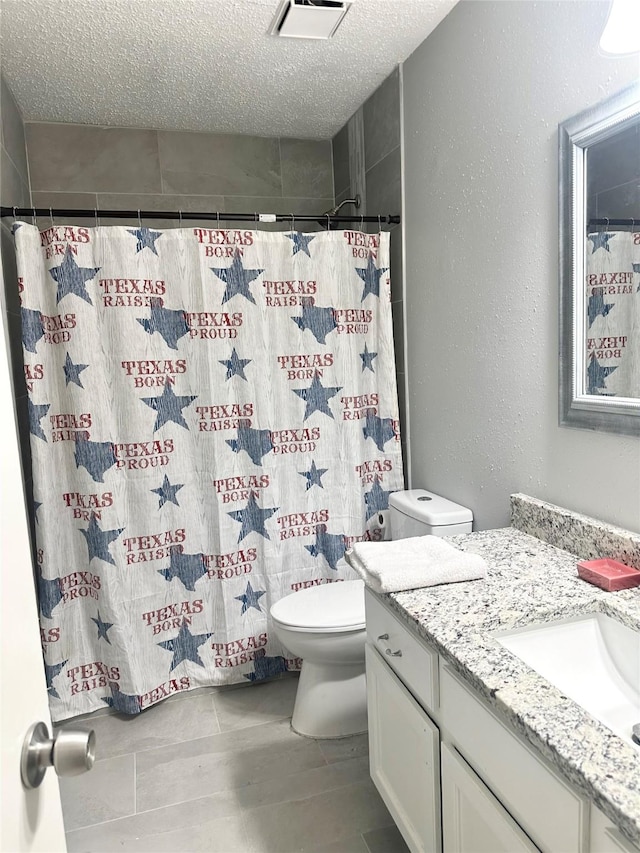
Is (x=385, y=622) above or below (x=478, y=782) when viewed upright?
above

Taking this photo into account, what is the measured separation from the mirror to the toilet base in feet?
3.91

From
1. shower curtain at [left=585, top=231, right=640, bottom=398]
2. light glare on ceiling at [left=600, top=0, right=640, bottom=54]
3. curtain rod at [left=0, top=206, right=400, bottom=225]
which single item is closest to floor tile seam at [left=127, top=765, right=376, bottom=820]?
shower curtain at [left=585, top=231, right=640, bottom=398]

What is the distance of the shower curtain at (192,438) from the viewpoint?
6.95 ft

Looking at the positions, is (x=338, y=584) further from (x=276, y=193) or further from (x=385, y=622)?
(x=276, y=193)

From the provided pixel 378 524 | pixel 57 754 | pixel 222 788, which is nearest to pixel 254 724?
pixel 222 788

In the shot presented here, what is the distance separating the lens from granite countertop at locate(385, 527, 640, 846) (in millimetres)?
750

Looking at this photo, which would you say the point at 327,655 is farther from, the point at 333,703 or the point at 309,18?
the point at 309,18

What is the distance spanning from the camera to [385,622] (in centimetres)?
144

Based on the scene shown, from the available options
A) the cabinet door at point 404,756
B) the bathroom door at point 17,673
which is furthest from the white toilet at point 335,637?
the bathroom door at point 17,673

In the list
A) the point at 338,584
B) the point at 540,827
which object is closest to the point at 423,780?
the point at 540,827

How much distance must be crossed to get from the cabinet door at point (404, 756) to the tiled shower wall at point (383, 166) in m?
1.18

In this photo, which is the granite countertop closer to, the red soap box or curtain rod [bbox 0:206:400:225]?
the red soap box

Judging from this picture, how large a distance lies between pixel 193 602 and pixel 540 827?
1.67 meters

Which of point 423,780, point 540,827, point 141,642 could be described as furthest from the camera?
point 141,642
